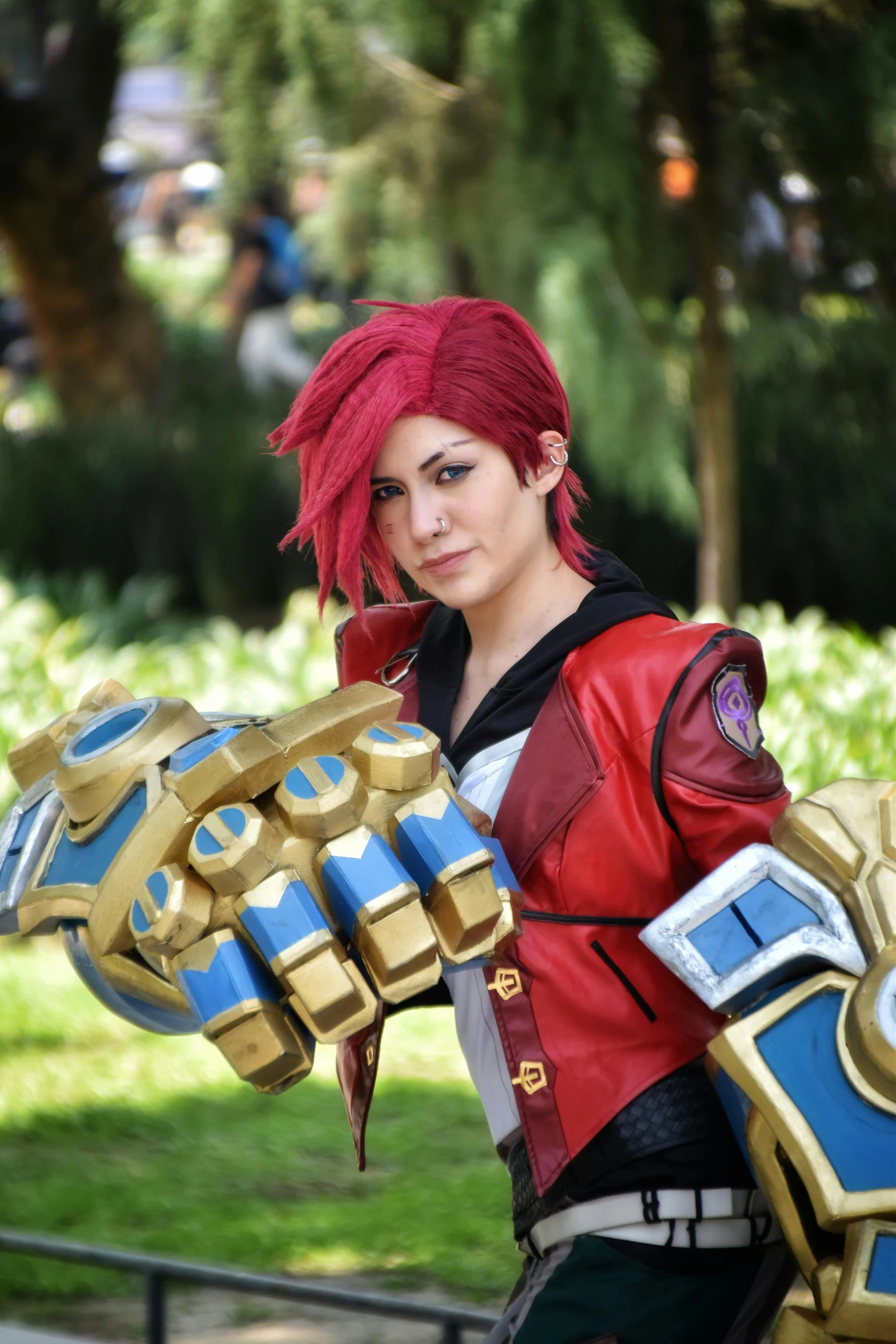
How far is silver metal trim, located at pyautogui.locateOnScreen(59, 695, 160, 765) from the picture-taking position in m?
1.55

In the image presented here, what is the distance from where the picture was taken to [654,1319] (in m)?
1.50

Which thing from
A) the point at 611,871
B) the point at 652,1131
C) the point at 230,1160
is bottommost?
the point at 230,1160

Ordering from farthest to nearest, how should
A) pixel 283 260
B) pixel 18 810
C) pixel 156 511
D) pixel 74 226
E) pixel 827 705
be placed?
pixel 283 260 < pixel 74 226 < pixel 156 511 < pixel 827 705 < pixel 18 810

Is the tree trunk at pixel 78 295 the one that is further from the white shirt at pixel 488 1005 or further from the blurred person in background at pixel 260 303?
the white shirt at pixel 488 1005

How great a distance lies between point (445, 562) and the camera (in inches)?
66.1

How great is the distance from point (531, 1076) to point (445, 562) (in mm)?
576

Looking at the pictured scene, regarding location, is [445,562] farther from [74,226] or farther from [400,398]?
[74,226]

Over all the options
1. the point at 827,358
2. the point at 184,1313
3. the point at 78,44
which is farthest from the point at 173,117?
the point at 184,1313

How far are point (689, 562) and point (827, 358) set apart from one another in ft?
4.12

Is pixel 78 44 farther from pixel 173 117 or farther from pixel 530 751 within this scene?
pixel 530 751

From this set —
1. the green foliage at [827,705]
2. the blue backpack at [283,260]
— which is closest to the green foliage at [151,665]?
the green foliage at [827,705]

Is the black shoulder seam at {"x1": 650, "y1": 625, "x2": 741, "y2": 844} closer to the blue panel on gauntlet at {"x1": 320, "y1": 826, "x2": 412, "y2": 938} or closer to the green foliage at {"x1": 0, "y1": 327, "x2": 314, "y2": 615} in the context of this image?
the blue panel on gauntlet at {"x1": 320, "y1": 826, "x2": 412, "y2": 938}

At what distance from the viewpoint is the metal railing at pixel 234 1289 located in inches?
102

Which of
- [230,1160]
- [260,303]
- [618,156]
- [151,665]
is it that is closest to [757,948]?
[230,1160]
